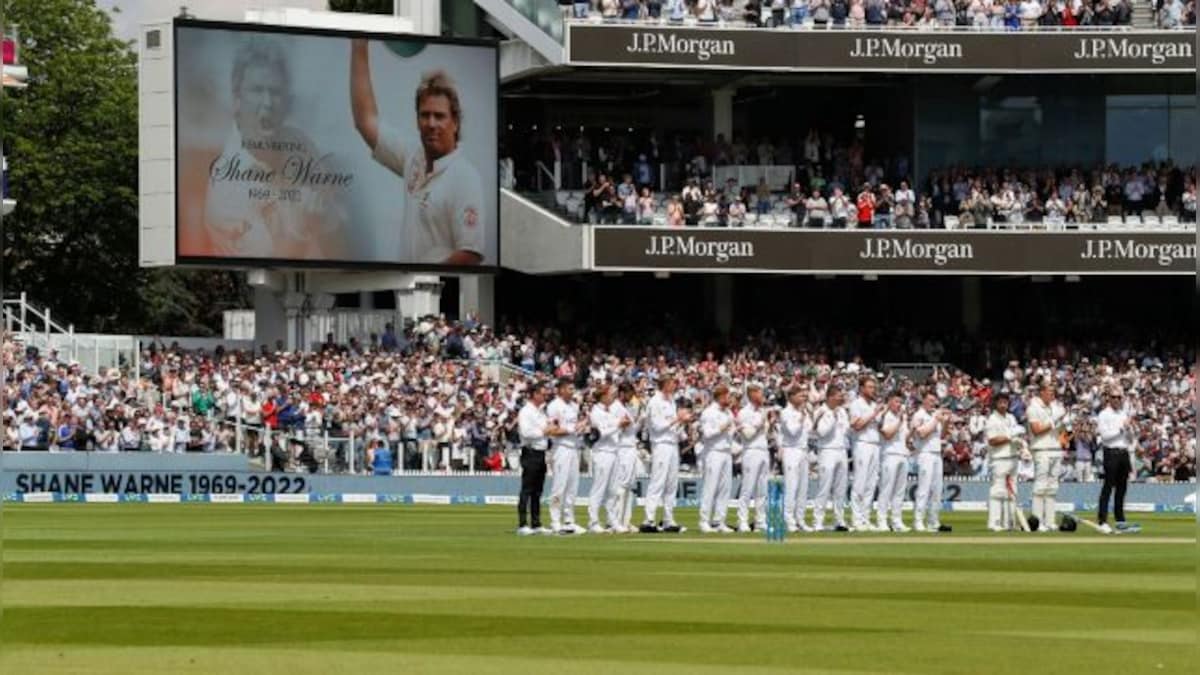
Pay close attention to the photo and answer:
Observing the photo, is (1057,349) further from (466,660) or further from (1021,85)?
(466,660)

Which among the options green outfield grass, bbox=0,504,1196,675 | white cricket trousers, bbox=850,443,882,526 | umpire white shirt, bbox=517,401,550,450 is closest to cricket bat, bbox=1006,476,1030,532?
white cricket trousers, bbox=850,443,882,526

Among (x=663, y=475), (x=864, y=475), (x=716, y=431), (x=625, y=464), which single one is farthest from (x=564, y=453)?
(x=864, y=475)

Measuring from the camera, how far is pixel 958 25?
66.8m

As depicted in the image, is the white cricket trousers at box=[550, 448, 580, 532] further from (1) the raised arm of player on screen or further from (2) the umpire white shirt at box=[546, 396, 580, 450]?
(1) the raised arm of player on screen

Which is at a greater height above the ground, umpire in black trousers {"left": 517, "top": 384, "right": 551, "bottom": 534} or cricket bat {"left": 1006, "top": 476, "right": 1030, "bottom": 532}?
umpire in black trousers {"left": 517, "top": 384, "right": 551, "bottom": 534}

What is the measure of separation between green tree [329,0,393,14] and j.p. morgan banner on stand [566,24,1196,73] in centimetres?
2341

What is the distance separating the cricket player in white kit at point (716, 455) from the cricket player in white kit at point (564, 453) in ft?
6.49

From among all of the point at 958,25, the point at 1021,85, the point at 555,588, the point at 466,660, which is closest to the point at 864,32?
the point at 958,25

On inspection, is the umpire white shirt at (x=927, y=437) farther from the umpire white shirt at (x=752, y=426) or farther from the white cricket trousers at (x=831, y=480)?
the umpire white shirt at (x=752, y=426)

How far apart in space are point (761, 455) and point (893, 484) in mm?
2298

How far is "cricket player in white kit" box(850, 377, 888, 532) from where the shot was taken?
3678 centimetres

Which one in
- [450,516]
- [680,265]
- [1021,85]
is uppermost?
[1021,85]

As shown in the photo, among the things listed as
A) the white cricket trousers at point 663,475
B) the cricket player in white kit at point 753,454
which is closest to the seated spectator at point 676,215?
the cricket player in white kit at point 753,454

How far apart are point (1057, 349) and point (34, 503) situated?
27.6m
